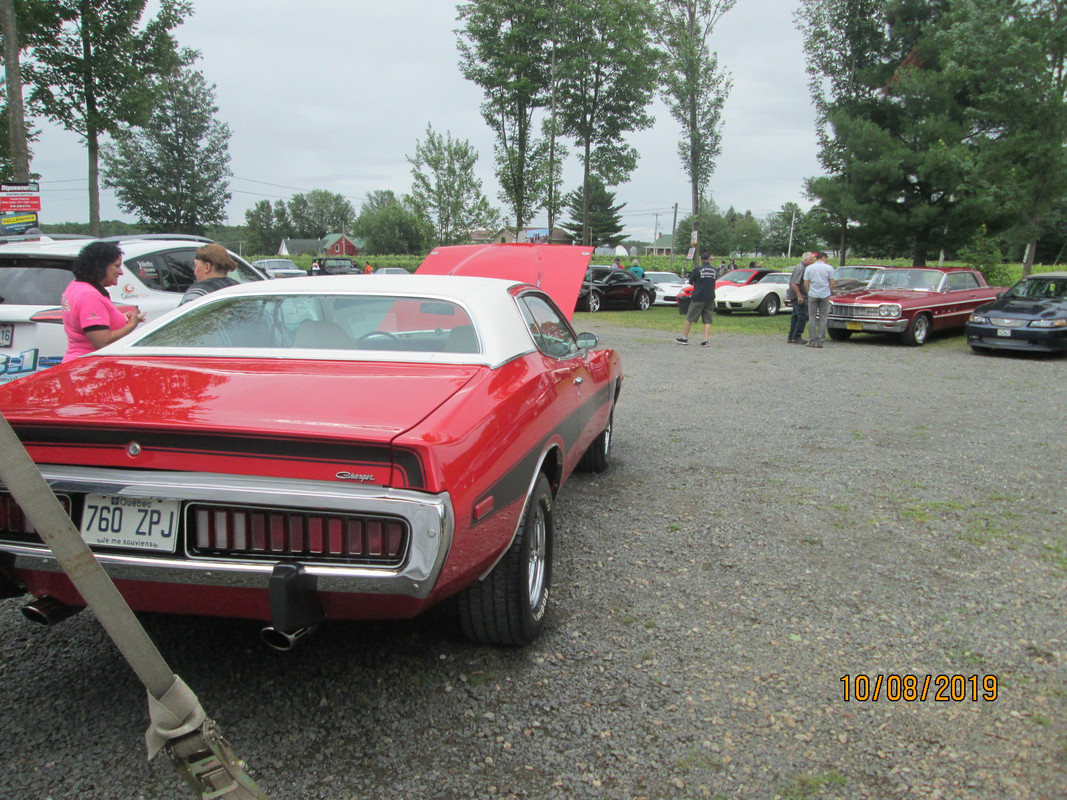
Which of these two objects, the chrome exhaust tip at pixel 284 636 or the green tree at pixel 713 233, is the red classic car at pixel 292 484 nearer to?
the chrome exhaust tip at pixel 284 636

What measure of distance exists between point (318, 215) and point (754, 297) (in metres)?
104

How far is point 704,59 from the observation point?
30047mm

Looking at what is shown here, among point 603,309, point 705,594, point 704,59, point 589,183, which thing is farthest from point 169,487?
point 704,59

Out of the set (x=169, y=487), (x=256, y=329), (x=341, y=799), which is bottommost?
(x=341, y=799)

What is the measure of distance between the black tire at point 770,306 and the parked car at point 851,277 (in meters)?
3.27

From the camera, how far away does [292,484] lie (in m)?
2.09

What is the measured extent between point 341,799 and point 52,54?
1768 centimetres

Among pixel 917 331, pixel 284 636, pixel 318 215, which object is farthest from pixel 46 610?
pixel 318 215

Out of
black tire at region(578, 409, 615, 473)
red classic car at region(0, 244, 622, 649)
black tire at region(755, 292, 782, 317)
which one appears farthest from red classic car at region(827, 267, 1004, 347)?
red classic car at region(0, 244, 622, 649)

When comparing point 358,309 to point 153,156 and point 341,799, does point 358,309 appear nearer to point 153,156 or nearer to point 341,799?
point 341,799

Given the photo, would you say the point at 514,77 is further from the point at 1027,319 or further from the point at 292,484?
the point at 292,484

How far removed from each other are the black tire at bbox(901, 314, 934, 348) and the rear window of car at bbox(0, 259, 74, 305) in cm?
1341

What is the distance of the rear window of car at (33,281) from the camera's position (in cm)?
543

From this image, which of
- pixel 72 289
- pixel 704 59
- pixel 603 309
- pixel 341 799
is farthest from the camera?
pixel 704 59
